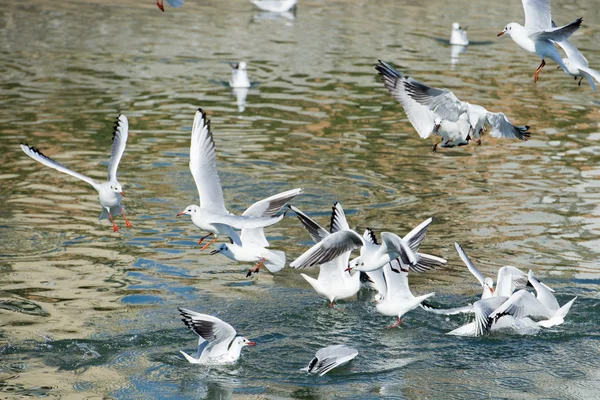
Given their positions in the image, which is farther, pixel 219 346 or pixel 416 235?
pixel 416 235

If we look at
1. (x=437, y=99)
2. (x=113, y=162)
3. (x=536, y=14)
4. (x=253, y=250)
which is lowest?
(x=253, y=250)

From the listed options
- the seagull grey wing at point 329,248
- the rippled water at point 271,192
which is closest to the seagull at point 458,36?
the rippled water at point 271,192

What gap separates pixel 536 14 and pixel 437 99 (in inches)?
65.4

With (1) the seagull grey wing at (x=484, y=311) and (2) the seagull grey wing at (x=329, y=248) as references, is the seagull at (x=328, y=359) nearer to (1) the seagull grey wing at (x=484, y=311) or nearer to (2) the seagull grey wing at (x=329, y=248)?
(2) the seagull grey wing at (x=329, y=248)

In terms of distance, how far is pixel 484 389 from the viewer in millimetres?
8227

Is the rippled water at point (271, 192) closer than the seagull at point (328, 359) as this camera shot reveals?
No

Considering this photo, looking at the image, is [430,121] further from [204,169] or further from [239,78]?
[239,78]

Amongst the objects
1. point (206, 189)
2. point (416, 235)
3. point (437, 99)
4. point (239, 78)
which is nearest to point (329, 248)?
point (416, 235)

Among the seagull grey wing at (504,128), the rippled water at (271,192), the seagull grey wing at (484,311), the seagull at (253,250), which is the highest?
the seagull grey wing at (504,128)

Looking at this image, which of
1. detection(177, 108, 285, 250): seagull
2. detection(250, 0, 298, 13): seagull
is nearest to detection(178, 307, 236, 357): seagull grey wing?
detection(177, 108, 285, 250): seagull

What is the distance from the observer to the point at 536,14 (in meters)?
10.8

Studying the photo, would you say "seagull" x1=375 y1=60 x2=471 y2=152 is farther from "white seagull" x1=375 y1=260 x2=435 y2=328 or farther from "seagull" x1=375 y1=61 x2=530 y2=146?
"white seagull" x1=375 y1=260 x2=435 y2=328

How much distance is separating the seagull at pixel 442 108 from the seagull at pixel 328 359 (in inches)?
120

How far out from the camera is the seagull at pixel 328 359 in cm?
820
